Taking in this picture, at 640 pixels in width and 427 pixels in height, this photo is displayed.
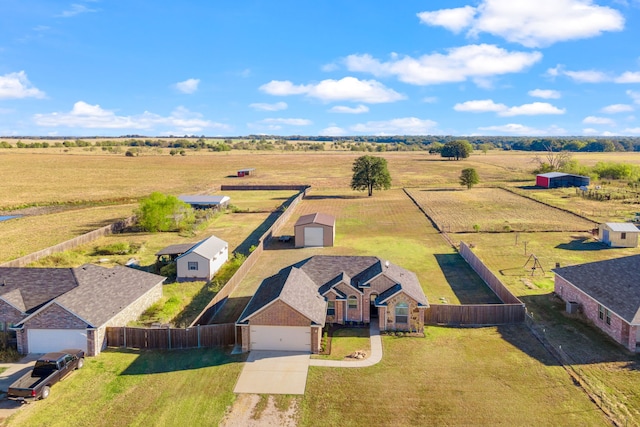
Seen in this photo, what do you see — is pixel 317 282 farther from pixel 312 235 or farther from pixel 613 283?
pixel 312 235

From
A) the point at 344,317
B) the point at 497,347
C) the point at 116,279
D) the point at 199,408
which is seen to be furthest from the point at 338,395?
the point at 116,279

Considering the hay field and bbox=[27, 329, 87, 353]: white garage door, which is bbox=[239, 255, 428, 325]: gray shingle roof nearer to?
bbox=[27, 329, 87, 353]: white garage door

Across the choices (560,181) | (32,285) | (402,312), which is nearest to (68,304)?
(32,285)

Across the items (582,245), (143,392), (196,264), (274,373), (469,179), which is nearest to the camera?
(143,392)

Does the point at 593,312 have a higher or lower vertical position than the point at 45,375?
higher

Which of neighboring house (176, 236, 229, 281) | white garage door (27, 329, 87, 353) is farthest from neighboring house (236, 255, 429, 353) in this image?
neighboring house (176, 236, 229, 281)

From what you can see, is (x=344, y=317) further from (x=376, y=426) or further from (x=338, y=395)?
(x=376, y=426)

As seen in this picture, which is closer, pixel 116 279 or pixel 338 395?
pixel 338 395
